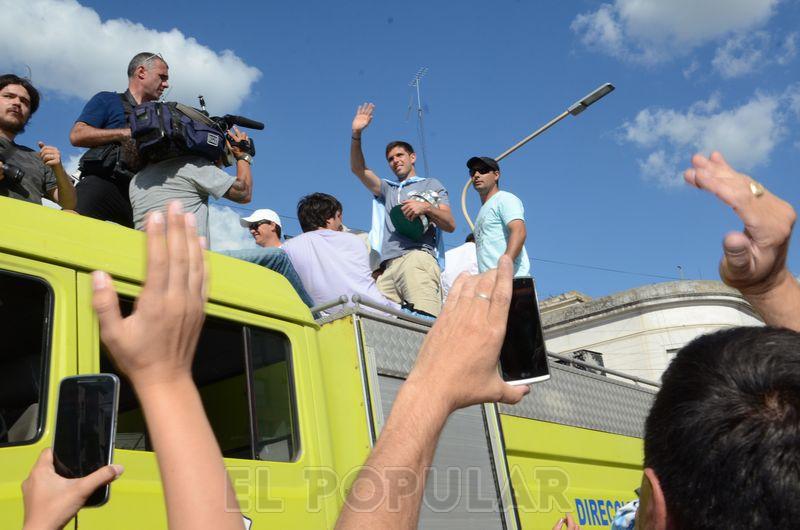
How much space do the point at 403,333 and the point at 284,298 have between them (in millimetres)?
791

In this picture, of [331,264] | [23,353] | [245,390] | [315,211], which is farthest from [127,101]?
[23,353]

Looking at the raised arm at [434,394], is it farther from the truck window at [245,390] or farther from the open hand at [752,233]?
the truck window at [245,390]

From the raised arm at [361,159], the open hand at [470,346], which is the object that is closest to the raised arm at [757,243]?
the open hand at [470,346]

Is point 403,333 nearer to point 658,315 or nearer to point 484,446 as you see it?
point 484,446

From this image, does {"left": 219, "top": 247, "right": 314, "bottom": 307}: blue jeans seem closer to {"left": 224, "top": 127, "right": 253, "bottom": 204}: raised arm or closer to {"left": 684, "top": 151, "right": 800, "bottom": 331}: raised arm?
{"left": 224, "top": 127, "right": 253, "bottom": 204}: raised arm

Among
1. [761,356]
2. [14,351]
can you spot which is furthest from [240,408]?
[761,356]

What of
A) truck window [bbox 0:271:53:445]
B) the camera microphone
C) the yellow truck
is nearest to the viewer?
truck window [bbox 0:271:53:445]

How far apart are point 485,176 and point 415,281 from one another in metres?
1.27

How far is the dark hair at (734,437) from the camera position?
3.67ft

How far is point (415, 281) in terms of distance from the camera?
5.49m

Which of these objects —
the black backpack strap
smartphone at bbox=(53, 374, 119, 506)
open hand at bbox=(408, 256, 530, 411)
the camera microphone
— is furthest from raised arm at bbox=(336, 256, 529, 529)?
the black backpack strap

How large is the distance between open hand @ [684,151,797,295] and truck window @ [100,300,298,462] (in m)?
2.14

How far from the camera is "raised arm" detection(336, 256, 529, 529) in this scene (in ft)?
3.77

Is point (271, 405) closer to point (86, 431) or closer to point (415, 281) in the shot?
point (86, 431)
